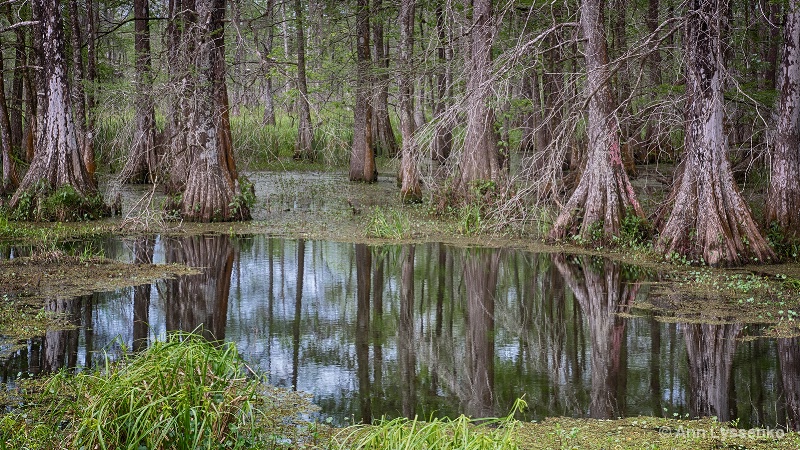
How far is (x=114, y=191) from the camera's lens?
1666 centimetres

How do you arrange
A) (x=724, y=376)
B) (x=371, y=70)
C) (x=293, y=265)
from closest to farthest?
(x=724, y=376) < (x=293, y=265) < (x=371, y=70)

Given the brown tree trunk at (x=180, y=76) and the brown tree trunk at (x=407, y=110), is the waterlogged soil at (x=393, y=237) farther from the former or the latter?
the brown tree trunk at (x=180, y=76)

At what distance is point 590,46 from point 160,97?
22.7 ft

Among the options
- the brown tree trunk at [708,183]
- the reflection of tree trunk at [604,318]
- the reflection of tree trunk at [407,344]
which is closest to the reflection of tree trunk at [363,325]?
the reflection of tree trunk at [407,344]

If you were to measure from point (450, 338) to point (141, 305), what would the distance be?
3452 mm

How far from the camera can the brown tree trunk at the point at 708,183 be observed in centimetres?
1221

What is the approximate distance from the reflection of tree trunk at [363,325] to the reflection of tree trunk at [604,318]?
167 centimetres

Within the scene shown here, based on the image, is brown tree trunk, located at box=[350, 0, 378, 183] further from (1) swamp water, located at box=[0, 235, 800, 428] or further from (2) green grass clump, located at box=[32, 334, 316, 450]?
(2) green grass clump, located at box=[32, 334, 316, 450]

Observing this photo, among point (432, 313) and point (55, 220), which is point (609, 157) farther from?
point (55, 220)

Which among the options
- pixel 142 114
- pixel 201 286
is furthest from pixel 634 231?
pixel 142 114

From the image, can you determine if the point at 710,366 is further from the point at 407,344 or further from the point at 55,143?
the point at 55,143

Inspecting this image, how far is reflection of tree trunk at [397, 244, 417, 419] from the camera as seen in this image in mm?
7031

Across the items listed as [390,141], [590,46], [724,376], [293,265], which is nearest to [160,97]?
[293,265]

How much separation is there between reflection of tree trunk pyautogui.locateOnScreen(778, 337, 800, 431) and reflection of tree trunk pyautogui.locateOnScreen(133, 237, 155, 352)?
528 centimetres
